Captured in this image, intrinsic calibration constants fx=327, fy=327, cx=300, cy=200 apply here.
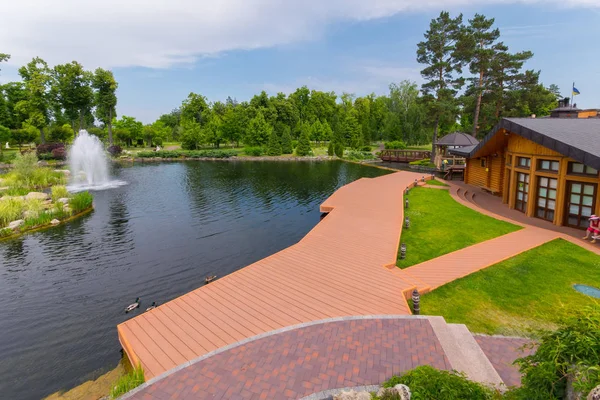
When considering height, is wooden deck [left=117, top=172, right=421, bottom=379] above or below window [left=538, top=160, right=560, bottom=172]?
below

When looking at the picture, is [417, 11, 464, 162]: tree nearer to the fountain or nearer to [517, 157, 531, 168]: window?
[517, 157, 531, 168]: window

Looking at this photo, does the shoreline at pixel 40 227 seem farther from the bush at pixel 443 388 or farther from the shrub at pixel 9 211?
the bush at pixel 443 388

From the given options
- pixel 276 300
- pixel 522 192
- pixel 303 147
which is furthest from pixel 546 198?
pixel 303 147

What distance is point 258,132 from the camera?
61.4 m

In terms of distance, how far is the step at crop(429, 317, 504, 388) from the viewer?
5.63 metres

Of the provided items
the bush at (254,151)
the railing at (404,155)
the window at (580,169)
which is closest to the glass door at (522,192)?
the window at (580,169)

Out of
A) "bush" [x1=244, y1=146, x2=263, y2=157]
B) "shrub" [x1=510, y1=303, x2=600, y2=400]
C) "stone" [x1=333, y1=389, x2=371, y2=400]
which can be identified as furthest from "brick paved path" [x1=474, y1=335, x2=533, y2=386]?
"bush" [x1=244, y1=146, x2=263, y2=157]

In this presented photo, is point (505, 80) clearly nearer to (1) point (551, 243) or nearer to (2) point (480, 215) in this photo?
(2) point (480, 215)

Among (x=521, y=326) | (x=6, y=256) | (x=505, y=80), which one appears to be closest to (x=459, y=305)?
(x=521, y=326)

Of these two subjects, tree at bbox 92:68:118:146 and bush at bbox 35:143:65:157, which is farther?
tree at bbox 92:68:118:146

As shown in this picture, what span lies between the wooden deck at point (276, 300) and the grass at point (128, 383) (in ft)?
0.67

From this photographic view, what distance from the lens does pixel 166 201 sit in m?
24.0

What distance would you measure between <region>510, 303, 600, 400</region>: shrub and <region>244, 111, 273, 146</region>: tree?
59.9 m

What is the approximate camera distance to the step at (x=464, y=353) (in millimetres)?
5629
